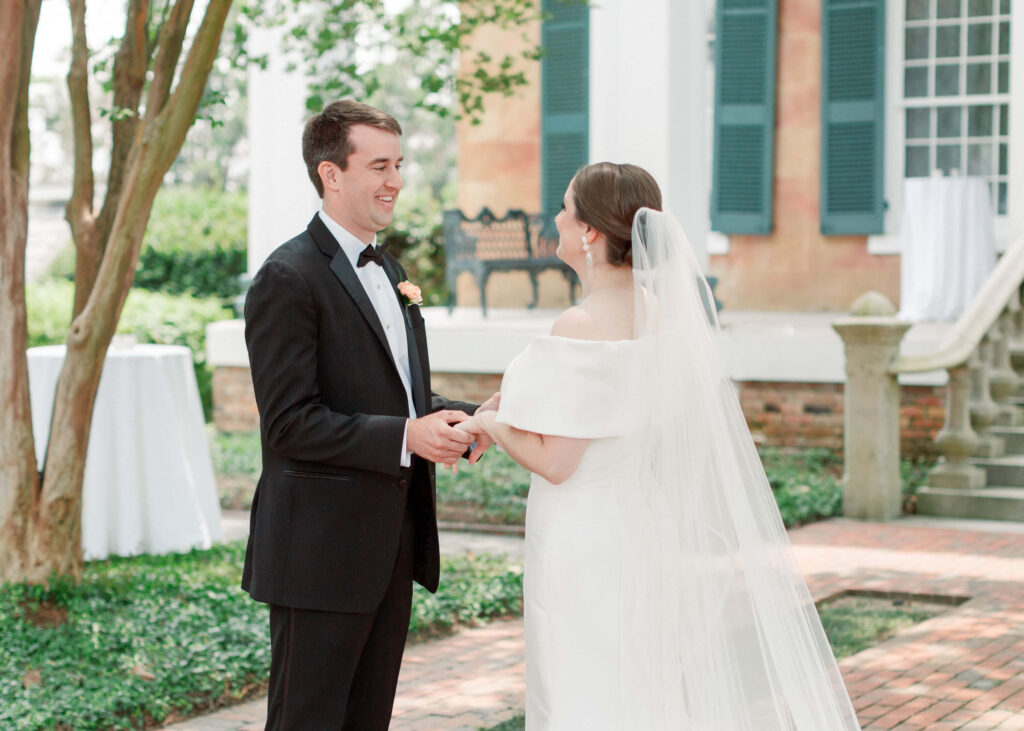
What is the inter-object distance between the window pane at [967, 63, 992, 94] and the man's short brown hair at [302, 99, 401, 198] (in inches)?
454

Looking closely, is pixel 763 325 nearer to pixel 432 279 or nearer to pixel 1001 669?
pixel 1001 669

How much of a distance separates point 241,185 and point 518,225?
40.2 metres

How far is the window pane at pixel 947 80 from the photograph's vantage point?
13.5 meters

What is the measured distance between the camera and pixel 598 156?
11500 millimetres

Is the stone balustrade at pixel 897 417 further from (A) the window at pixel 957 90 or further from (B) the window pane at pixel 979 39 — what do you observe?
(B) the window pane at pixel 979 39

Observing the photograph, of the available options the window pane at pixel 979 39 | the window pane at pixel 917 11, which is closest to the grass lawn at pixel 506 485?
the window pane at pixel 979 39

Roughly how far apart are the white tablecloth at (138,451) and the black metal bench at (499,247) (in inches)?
205

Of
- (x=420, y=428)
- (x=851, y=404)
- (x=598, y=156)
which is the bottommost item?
(x=851, y=404)

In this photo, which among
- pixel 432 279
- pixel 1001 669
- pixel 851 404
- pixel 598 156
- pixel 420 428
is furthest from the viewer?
pixel 432 279

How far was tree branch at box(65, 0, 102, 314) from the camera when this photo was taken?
6098mm

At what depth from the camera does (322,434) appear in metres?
3.09

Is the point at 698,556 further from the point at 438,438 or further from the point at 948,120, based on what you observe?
the point at 948,120

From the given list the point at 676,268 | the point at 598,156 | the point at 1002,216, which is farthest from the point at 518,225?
the point at 676,268

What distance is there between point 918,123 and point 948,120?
0.95 ft
